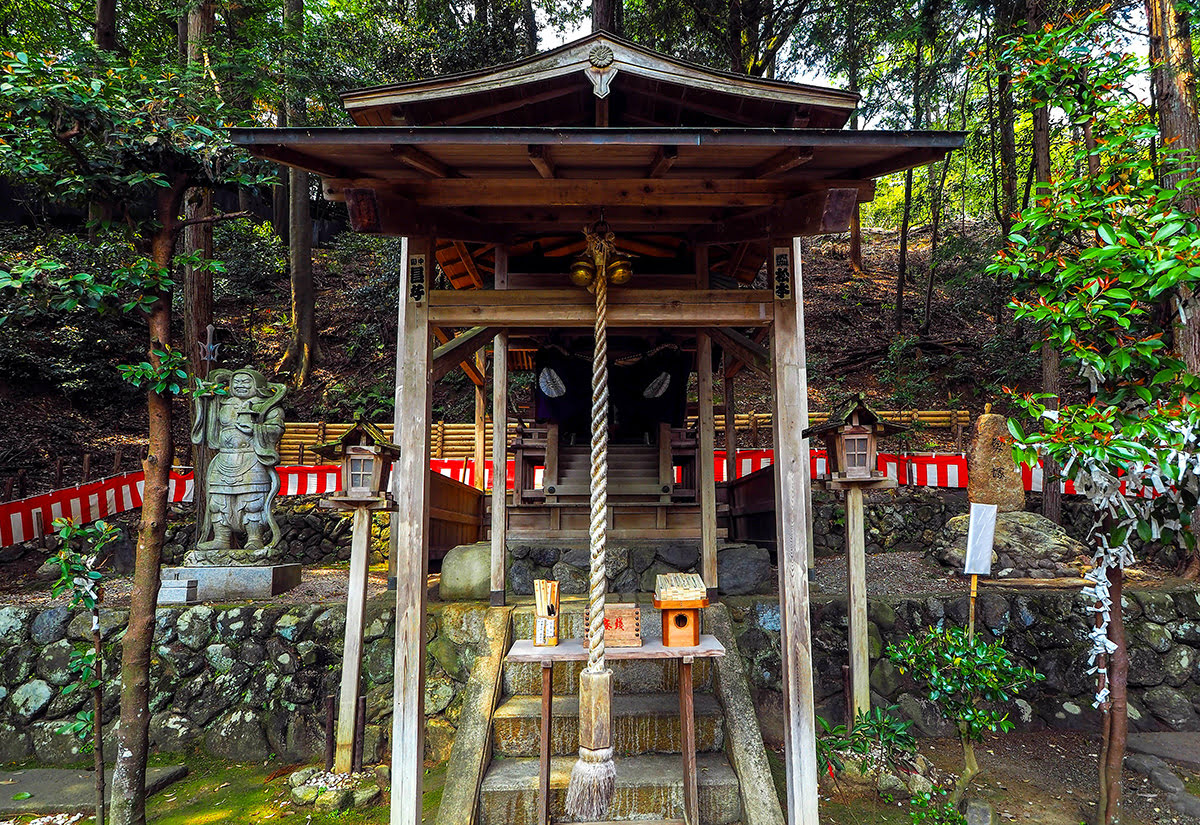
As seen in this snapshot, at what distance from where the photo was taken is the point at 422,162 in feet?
13.3

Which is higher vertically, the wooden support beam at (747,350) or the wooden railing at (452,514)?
the wooden support beam at (747,350)

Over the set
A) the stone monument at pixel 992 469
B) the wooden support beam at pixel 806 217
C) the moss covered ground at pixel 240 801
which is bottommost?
the moss covered ground at pixel 240 801

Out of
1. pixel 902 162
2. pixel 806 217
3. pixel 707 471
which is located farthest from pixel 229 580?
pixel 902 162

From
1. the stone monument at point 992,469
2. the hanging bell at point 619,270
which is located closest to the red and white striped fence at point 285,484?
the stone monument at point 992,469

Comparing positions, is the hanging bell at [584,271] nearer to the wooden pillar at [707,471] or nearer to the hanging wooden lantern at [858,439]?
the hanging wooden lantern at [858,439]

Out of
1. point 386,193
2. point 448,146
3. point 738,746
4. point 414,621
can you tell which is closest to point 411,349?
point 386,193

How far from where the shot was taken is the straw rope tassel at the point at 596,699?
11.3 ft

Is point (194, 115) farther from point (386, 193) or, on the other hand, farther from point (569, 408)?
point (569, 408)

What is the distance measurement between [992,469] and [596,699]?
18.4 feet

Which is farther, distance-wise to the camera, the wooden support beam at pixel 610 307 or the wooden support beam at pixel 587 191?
the wooden support beam at pixel 610 307

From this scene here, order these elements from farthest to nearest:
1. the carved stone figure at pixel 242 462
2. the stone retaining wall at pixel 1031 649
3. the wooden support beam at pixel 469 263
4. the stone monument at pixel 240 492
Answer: the carved stone figure at pixel 242 462, the stone monument at pixel 240 492, the stone retaining wall at pixel 1031 649, the wooden support beam at pixel 469 263

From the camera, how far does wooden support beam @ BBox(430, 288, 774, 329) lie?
4.59m

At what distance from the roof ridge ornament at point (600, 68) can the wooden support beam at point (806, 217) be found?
4.86ft

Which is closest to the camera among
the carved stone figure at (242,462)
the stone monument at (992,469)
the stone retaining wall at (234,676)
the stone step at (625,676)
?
the stone step at (625,676)
